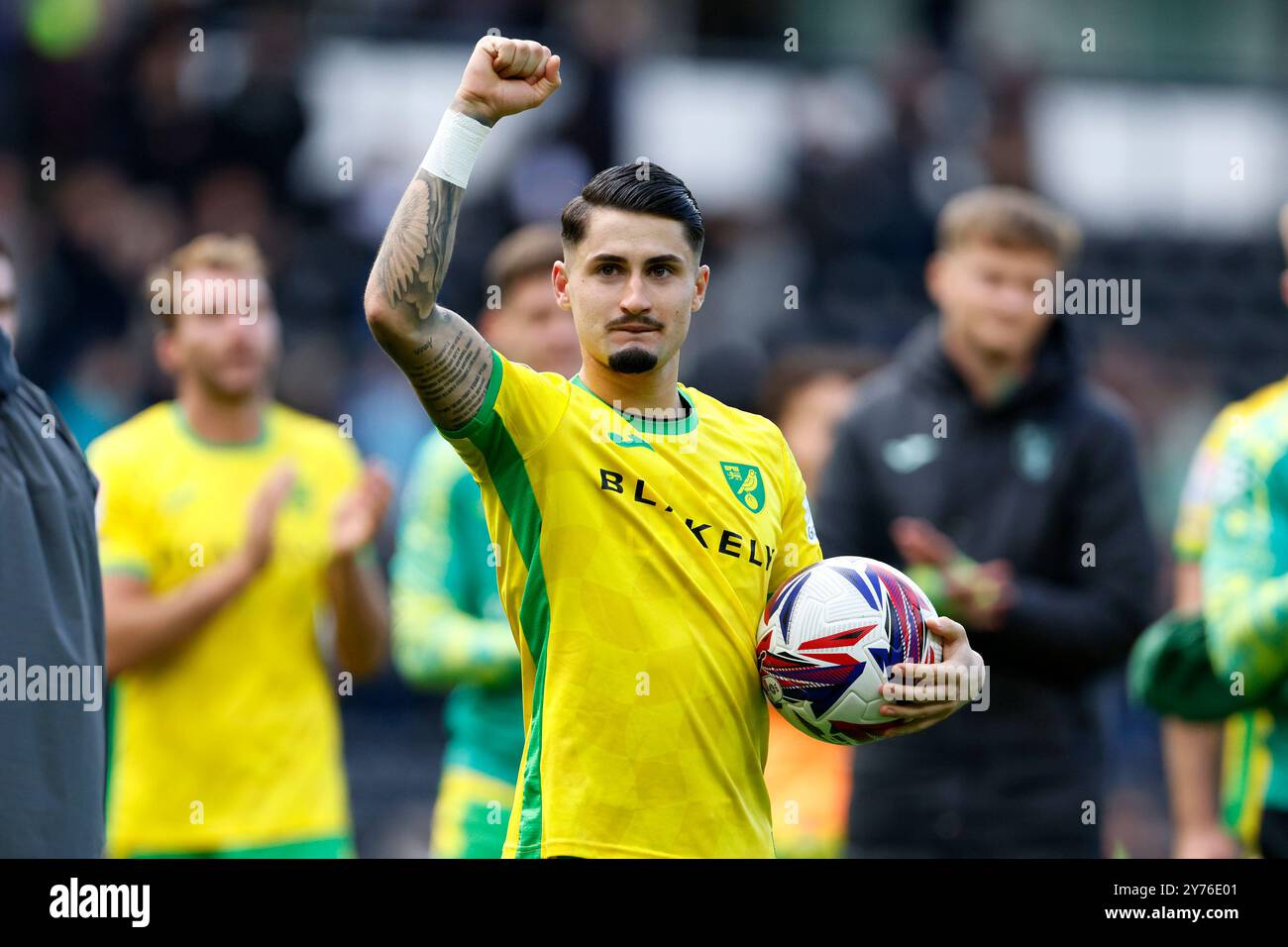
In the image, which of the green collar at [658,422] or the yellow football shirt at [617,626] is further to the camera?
the green collar at [658,422]

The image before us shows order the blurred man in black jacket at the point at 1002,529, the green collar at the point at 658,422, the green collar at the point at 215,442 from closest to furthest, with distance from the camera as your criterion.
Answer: the green collar at the point at 658,422
the blurred man in black jacket at the point at 1002,529
the green collar at the point at 215,442

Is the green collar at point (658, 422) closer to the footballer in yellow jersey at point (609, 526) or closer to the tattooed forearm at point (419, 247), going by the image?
the footballer in yellow jersey at point (609, 526)

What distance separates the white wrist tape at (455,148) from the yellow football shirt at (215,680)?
3459 mm

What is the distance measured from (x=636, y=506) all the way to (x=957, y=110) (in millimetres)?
11626

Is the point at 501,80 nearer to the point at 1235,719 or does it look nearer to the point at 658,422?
the point at 658,422

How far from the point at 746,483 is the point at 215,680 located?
338cm

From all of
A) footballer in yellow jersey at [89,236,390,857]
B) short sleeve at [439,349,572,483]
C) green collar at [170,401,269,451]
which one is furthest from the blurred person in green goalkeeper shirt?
short sleeve at [439,349,572,483]

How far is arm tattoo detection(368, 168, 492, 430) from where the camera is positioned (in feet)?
12.7

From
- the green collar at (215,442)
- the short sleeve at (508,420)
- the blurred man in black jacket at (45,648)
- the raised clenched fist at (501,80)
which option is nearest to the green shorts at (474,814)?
the green collar at (215,442)

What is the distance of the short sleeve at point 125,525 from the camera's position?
23.1ft

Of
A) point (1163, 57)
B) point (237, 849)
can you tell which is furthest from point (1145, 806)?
point (1163, 57)

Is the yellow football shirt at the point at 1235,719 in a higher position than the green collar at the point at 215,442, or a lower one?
lower

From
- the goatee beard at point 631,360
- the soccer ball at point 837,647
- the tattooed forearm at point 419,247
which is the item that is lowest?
the soccer ball at point 837,647

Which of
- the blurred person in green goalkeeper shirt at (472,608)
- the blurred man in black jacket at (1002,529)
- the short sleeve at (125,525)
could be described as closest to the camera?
the blurred person in green goalkeeper shirt at (472,608)
